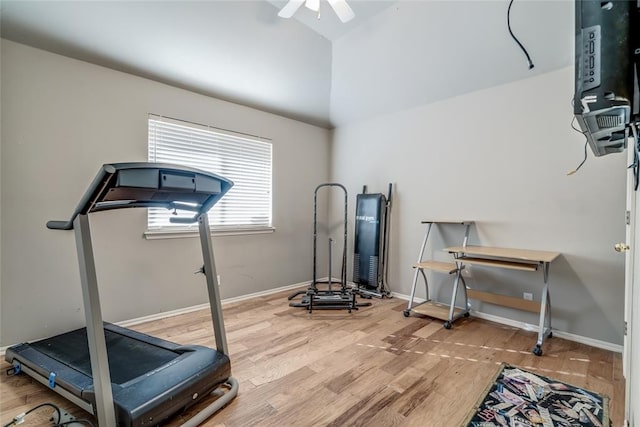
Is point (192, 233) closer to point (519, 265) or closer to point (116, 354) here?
point (116, 354)

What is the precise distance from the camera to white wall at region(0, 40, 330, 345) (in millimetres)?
2525

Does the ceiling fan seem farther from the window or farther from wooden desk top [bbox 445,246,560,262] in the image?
wooden desk top [bbox 445,246,560,262]

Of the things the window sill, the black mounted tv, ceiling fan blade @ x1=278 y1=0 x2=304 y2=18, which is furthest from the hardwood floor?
ceiling fan blade @ x1=278 y1=0 x2=304 y2=18

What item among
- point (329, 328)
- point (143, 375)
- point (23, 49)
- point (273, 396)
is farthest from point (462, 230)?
point (23, 49)

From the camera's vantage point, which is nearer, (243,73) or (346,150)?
(243,73)

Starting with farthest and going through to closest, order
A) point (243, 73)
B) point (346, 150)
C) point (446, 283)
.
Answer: point (346, 150) < point (446, 283) < point (243, 73)

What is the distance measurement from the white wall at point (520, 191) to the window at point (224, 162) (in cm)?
182

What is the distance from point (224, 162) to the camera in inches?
152

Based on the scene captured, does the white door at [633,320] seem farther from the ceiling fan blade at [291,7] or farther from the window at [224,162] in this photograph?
the window at [224,162]

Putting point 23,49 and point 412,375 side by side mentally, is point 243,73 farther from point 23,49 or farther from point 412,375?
point 412,375

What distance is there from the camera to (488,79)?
10.5 ft

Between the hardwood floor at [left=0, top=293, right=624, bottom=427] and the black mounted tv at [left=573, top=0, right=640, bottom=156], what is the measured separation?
1726 millimetres

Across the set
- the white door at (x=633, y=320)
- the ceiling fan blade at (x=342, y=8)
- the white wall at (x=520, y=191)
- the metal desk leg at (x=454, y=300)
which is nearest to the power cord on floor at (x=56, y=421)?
the white door at (x=633, y=320)

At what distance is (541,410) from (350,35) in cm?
356
